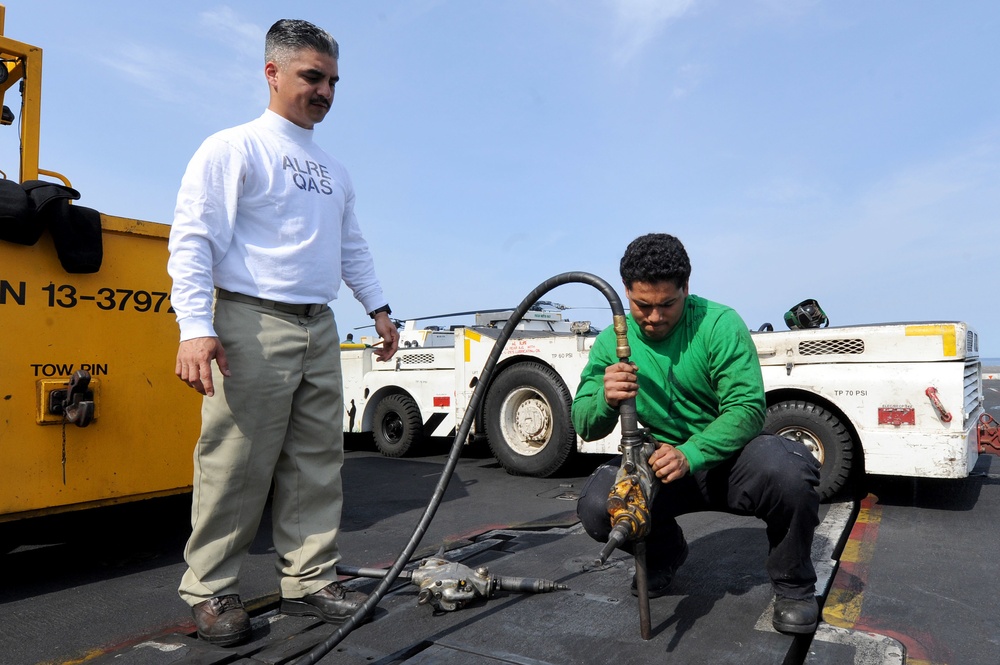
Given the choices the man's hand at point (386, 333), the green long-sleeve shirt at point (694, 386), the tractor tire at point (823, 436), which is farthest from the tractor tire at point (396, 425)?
the green long-sleeve shirt at point (694, 386)

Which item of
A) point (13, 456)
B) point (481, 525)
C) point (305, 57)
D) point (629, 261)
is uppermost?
point (305, 57)

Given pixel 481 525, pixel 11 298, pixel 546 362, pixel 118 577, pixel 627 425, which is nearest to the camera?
pixel 627 425

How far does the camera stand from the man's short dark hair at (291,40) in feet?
8.11

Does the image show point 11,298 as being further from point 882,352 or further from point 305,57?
point 882,352

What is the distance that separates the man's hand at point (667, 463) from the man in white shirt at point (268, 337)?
1154mm

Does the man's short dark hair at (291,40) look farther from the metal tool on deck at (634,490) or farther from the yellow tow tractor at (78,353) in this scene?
the metal tool on deck at (634,490)

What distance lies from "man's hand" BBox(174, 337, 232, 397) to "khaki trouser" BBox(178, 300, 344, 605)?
0.62 feet

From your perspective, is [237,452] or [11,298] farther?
[11,298]

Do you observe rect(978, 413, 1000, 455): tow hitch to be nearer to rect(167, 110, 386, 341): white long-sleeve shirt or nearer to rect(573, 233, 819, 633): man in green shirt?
rect(573, 233, 819, 633): man in green shirt

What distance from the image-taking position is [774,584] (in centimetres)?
235

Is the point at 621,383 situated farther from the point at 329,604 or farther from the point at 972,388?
the point at 972,388

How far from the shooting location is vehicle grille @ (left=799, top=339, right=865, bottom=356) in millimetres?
4414

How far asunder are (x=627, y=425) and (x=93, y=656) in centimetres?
186

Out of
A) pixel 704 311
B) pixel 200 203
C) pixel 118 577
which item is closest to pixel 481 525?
pixel 118 577
